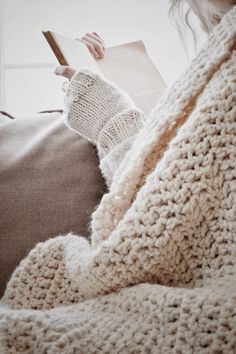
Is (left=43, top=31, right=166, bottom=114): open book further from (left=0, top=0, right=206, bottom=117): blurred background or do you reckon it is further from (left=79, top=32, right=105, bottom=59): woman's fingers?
(left=0, top=0, right=206, bottom=117): blurred background

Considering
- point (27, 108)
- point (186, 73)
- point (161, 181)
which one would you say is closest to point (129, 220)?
point (161, 181)

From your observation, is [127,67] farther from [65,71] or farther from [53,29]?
[53,29]

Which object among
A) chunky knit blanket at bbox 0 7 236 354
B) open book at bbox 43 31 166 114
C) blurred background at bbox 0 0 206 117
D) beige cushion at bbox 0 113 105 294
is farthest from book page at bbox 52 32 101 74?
blurred background at bbox 0 0 206 117

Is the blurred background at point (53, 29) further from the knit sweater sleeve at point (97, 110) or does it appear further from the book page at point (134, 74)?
the knit sweater sleeve at point (97, 110)

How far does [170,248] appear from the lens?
32cm

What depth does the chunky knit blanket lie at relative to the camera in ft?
0.93

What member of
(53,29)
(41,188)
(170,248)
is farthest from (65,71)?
(53,29)

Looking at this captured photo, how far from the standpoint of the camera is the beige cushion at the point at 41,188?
20.4 inches

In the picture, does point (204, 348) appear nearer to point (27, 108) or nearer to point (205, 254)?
point (205, 254)

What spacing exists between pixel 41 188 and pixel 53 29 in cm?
164

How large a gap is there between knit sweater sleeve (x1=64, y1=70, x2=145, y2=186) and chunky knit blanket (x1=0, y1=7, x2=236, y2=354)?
201mm

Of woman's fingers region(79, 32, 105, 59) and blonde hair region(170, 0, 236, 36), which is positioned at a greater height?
blonde hair region(170, 0, 236, 36)

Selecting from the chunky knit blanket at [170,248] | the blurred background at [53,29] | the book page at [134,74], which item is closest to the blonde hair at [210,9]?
the chunky knit blanket at [170,248]

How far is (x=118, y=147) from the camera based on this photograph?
0.57m
